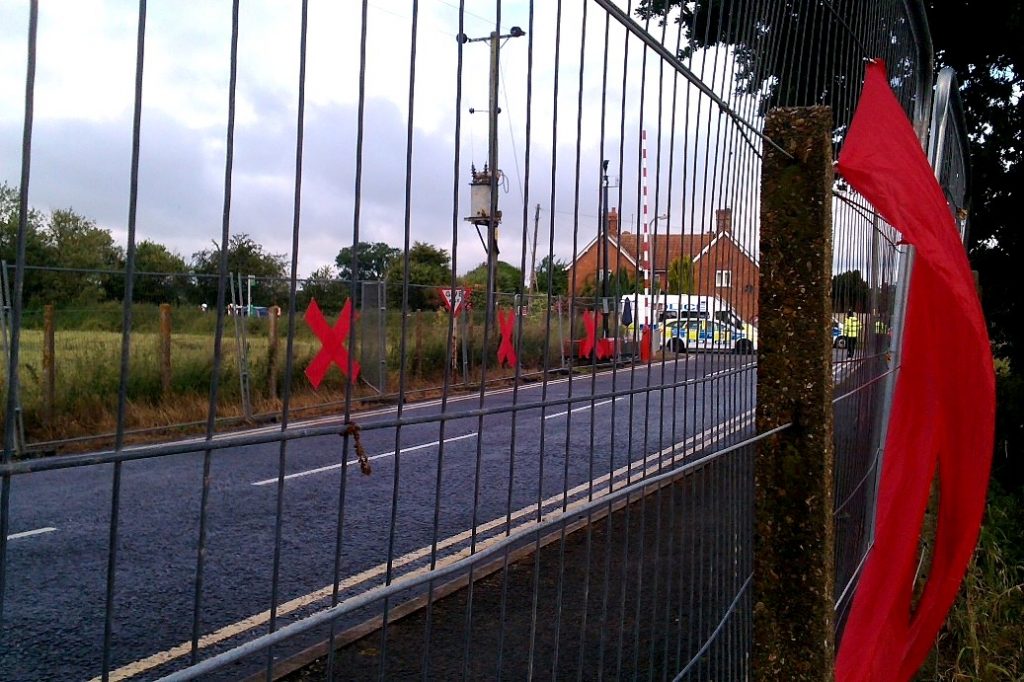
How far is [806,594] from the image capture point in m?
2.17

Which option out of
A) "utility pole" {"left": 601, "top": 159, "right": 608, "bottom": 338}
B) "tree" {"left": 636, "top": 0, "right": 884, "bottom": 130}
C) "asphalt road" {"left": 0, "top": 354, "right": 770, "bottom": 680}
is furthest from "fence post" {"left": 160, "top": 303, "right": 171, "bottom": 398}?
"utility pole" {"left": 601, "top": 159, "right": 608, "bottom": 338}

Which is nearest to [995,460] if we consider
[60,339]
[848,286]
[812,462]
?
[848,286]

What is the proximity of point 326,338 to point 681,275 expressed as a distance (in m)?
0.80

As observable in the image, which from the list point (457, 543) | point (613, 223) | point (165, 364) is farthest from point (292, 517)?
point (613, 223)

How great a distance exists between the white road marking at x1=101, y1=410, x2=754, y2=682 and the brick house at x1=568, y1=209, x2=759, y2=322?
0.33 metres

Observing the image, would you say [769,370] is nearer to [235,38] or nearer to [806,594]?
[806,594]

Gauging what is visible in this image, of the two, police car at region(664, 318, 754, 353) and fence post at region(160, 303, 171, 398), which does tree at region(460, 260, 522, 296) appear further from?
fence post at region(160, 303, 171, 398)

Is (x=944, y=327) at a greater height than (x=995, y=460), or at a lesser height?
greater

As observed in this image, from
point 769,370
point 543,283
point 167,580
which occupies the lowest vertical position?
point 167,580

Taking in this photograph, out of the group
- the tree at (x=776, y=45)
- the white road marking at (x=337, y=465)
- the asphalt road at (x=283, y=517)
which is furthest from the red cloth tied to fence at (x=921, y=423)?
the white road marking at (x=337, y=465)

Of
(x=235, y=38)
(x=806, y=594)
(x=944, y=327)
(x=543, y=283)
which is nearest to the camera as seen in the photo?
(x=235, y=38)

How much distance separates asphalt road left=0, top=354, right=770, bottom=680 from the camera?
212 centimetres

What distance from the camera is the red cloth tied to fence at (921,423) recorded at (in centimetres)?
258

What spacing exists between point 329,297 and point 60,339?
6802mm
